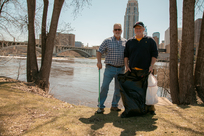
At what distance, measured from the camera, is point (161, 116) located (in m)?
2.99

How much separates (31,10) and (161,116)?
5.33 metres

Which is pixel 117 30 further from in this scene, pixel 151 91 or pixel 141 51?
pixel 151 91

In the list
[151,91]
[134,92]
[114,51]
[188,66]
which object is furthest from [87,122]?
[188,66]

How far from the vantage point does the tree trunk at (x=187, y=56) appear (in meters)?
4.09

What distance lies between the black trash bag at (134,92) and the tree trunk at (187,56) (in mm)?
1698

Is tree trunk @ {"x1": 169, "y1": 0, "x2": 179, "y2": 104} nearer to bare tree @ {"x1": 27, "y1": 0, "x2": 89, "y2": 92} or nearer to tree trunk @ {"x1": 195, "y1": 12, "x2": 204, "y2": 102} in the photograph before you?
tree trunk @ {"x1": 195, "y1": 12, "x2": 204, "y2": 102}

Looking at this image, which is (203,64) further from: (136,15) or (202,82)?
(136,15)

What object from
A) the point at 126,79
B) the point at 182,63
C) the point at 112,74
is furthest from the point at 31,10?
the point at 182,63

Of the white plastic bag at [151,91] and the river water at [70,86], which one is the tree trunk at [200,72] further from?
the river water at [70,86]

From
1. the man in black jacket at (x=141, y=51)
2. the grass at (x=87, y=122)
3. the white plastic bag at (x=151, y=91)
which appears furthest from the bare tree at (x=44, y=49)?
the white plastic bag at (x=151, y=91)

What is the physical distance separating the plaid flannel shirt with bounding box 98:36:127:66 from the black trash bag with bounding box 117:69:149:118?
0.44 meters

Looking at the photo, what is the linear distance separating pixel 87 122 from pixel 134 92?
0.96m

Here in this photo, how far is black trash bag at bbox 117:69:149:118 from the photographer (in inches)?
114

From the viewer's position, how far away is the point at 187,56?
4.13m
